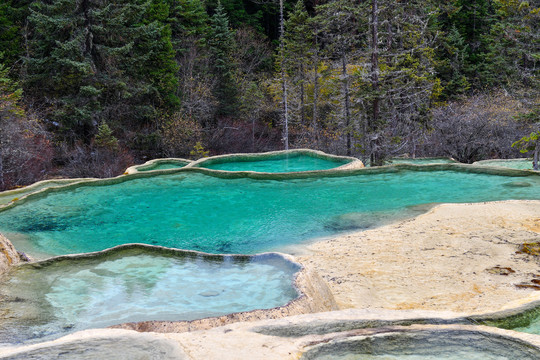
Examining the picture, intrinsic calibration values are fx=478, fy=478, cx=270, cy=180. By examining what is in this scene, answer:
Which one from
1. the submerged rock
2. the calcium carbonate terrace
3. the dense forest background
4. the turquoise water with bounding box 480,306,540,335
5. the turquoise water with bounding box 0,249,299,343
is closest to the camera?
the turquoise water with bounding box 480,306,540,335

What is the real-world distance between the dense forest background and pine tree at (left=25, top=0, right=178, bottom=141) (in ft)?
0.21

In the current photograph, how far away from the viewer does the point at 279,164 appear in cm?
1473

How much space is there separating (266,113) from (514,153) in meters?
15.5

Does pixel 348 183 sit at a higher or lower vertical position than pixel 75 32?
lower

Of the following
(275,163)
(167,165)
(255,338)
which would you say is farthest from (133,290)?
(167,165)

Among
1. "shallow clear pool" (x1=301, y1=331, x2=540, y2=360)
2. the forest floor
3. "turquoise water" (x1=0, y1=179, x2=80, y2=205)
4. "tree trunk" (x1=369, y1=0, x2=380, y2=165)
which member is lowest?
the forest floor

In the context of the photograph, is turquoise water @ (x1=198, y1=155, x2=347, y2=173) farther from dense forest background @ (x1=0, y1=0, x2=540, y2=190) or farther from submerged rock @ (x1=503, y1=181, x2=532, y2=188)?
submerged rock @ (x1=503, y1=181, x2=532, y2=188)

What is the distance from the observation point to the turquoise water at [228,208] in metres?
7.62

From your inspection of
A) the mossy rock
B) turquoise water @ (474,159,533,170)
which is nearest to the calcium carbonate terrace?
the mossy rock

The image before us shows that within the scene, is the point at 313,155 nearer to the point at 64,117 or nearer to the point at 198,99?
the point at 64,117

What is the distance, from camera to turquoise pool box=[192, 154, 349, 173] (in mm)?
14031

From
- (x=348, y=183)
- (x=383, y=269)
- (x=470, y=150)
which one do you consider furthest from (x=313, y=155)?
(x=383, y=269)

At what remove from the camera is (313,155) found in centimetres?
1504

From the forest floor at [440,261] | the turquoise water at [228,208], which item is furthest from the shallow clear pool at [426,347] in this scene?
the turquoise water at [228,208]
